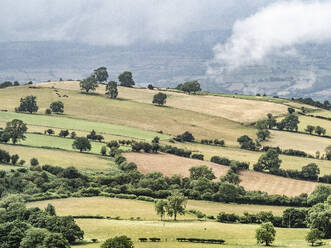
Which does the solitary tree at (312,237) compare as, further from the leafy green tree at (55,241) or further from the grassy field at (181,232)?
the leafy green tree at (55,241)

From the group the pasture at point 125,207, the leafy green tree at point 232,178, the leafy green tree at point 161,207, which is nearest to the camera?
the leafy green tree at point 161,207

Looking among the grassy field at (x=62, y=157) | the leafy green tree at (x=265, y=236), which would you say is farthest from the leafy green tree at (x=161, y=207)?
the grassy field at (x=62, y=157)

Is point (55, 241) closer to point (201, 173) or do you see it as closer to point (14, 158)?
point (14, 158)

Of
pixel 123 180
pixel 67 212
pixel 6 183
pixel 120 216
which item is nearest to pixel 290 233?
pixel 120 216

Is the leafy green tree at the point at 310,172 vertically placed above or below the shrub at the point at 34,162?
above

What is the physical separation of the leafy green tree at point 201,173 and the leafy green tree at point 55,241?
80.2 m

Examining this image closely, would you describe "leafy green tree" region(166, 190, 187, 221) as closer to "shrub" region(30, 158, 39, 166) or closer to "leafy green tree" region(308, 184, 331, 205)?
"leafy green tree" region(308, 184, 331, 205)

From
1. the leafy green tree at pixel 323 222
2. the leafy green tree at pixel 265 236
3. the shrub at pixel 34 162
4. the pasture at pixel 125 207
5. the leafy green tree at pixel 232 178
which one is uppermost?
the shrub at pixel 34 162

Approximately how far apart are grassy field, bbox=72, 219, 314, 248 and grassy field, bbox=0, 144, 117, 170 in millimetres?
54520

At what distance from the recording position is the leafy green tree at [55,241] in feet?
339

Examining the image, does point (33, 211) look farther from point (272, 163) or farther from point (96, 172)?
point (272, 163)

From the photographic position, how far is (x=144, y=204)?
15075 centimetres

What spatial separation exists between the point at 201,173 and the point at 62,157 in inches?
1721

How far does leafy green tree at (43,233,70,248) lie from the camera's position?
339ft
